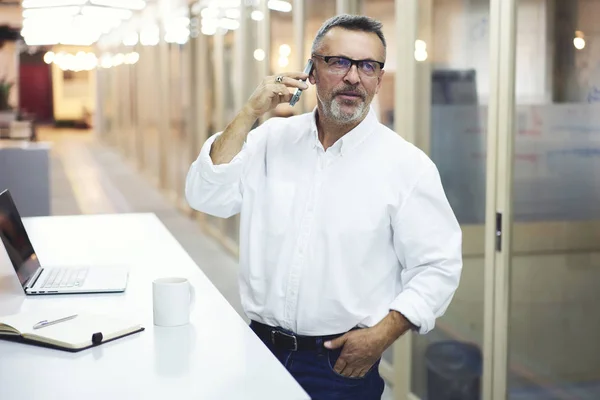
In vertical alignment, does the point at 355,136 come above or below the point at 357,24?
below

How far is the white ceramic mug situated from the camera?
7.01 feet

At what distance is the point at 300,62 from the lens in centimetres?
549

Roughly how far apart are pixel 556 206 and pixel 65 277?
1782 mm

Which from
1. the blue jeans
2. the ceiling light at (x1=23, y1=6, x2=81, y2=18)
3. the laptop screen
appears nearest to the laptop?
the laptop screen

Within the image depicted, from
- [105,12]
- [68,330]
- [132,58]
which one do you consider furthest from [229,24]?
[132,58]

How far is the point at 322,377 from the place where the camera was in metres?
2.18

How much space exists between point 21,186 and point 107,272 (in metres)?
5.12

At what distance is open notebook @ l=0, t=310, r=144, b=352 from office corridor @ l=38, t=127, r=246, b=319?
110 inches

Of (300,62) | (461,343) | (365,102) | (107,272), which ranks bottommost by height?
(461,343)

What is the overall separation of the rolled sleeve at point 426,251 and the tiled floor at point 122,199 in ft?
6.93

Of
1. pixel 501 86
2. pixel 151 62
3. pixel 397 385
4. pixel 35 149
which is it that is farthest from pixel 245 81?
pixel 151 62

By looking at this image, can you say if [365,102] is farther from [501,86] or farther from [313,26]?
[313,26]

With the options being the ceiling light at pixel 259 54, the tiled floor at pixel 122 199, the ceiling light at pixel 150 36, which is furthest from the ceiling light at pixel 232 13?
the ceiling light at pixel 150 36

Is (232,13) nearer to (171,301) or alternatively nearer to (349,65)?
(349,65)
